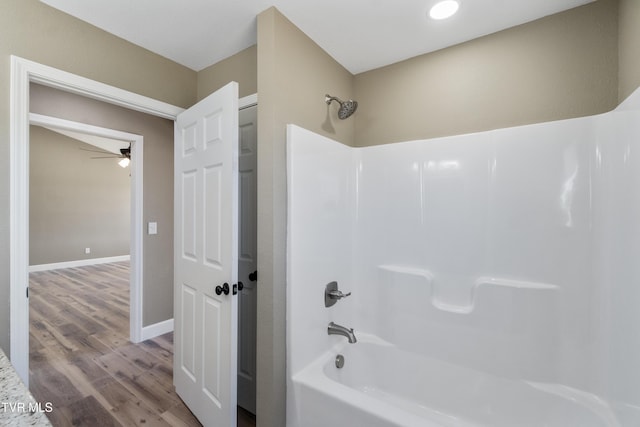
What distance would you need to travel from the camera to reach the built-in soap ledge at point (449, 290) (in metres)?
1.55

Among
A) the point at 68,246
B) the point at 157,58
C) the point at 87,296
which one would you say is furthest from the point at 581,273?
the point at 68,246

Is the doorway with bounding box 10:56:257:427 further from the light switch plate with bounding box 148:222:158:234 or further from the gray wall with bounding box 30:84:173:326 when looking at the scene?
the light switch plate with bounding box 148:222:158:234

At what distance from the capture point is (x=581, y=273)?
4.65 ft

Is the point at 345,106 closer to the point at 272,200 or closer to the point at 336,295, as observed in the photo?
the point at 272,200

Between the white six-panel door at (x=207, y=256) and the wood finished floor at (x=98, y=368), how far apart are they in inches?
9.6

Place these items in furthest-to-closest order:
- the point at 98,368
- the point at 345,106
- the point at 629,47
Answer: the point at 98,368
the point at 345,106
the point at 629,47

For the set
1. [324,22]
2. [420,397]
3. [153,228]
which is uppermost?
[324,22]

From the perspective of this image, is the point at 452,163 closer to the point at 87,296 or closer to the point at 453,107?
the point at 453,107

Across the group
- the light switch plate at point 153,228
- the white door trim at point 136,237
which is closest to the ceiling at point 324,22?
the white door trim at point 136,237

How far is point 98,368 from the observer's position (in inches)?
93.4

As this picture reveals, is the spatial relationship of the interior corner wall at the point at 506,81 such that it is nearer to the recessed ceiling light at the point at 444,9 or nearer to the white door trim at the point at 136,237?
the recessed ceiling light at the point at 444,9

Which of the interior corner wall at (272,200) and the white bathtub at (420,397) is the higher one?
the interior corner wall at (272,200)

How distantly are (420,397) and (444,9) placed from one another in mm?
2277

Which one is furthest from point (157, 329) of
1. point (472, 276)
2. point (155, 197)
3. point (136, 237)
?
point (472, 276)
